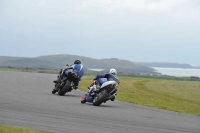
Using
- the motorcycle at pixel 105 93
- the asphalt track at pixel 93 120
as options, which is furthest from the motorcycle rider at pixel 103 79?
the asphalt track at pixel 93 120

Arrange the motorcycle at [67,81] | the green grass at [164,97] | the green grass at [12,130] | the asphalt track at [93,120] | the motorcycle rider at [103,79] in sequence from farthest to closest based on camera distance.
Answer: the motorcycle at [67,81]
the green grass at [164,97]
the motorcycle rider at [103,79]
the asphalt track at [93,120]
the green grass at [12,130]

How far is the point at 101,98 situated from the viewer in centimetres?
2177

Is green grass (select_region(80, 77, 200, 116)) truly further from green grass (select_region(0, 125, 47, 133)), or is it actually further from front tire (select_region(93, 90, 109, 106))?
green grass (select_region(0, 125, 47, 133))

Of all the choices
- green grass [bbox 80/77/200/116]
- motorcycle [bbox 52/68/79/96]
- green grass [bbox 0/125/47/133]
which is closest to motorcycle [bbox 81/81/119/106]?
green grass [bbox 80/77/200/116]

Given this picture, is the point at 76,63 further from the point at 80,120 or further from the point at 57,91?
the point at 80,120

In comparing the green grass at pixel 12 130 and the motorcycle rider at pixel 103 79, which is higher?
the motorcycle rider at pixel 103 79

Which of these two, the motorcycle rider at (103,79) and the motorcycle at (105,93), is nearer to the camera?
the motorcycle at (105,93)

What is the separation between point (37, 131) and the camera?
499 inches

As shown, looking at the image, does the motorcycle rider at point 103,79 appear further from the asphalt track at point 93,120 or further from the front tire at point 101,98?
the asphalt track at point 93,120

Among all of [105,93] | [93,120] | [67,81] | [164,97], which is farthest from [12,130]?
[164,97]

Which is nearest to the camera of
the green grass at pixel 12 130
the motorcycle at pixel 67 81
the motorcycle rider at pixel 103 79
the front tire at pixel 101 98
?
the green grass at pixel 12 130

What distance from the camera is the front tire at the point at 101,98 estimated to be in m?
21.8

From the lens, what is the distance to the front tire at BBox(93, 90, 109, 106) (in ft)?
71.5

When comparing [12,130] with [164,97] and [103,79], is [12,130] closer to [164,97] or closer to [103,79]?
[103,79]
